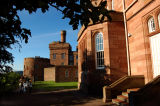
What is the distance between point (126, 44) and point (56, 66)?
82.6 ft

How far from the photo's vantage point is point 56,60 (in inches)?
1903

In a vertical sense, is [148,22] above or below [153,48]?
above

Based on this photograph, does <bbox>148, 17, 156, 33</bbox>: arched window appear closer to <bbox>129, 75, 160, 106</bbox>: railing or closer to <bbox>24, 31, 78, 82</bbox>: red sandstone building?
<bbox>129, 75, 160, 106</bbox>: railing

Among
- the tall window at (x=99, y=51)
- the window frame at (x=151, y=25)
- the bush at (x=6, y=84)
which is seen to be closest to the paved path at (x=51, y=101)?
the bush at (x=6, y=84)

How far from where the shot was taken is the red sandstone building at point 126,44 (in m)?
8.20

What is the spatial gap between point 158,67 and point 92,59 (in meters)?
5.09

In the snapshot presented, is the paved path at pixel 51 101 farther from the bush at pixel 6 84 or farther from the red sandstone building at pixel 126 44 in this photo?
the red sandstone building at pixel 126 44

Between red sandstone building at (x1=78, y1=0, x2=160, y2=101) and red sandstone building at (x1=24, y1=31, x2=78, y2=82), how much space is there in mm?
22710

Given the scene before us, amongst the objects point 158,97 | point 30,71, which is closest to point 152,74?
Answer: point 158,97

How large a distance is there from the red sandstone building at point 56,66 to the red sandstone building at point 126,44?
22710mm

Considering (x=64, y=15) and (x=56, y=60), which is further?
(x=56, y=60)

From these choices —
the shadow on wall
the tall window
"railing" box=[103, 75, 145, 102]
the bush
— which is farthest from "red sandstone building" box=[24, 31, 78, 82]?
"railing" box=[103, 75, 145, 102]

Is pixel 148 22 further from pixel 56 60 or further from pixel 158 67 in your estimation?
pixel 56 60

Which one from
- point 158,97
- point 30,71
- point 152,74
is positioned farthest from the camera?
point 30,71
